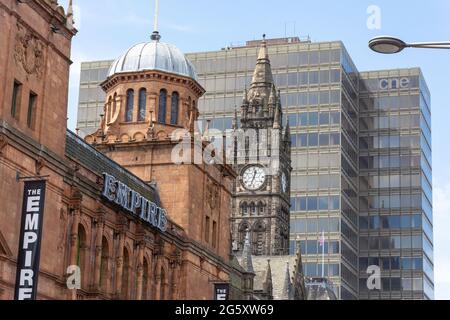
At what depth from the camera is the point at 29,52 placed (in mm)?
44375

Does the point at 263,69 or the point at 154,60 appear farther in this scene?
the point at 263,69

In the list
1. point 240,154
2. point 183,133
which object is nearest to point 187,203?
point 183,133

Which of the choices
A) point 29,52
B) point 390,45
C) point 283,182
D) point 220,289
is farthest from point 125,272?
point 283,182

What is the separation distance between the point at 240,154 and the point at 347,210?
20.6 metres

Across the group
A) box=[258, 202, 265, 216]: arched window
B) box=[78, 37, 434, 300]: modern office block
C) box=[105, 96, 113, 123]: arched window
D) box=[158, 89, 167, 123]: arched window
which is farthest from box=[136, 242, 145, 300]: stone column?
box=[78, 37, 434, 300]: modern office block

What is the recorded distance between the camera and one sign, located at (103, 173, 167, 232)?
172 feet

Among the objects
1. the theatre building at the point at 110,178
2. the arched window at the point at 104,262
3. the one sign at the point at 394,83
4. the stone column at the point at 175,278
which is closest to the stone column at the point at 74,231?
the theatre building at the point at 110,178

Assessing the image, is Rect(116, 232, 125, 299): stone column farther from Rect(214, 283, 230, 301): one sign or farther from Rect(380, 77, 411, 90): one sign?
Rect(380, 77, 411, 90): one sign

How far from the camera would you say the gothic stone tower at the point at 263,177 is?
140m

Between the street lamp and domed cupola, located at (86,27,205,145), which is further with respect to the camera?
domed cupola, located at (86,27,205,145)

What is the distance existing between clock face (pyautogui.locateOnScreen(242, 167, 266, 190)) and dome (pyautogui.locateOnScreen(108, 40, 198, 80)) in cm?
7263

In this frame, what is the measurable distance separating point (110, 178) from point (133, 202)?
3421 millimetres

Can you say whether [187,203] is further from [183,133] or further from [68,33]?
[68,33]

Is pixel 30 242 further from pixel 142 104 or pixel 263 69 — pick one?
pixel 263 69
